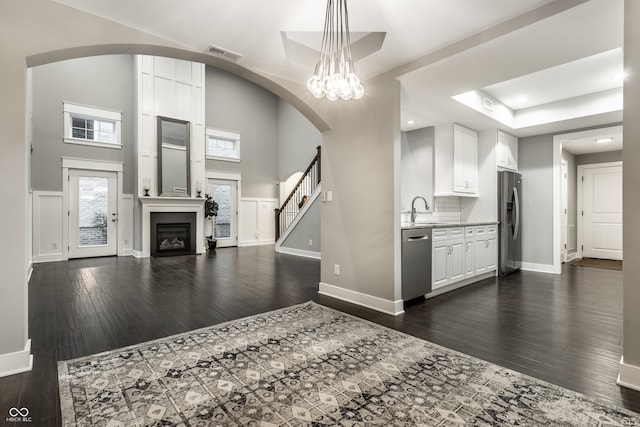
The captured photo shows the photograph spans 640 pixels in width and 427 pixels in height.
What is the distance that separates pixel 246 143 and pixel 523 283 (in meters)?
8.28

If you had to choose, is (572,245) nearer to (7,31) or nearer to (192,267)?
(192,267)

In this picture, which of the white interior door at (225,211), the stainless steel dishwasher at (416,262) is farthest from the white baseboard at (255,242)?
the stainless steel dishwasher at (416,262)

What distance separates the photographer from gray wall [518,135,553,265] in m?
5.82

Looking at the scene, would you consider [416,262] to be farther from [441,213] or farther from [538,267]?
[538,267]

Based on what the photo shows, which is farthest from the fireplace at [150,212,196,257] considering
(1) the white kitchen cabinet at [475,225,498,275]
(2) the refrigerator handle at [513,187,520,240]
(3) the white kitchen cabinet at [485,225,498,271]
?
(2) the refrigerator handle at [513,187,520,240]

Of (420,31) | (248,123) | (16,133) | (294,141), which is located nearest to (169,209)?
(248,123)

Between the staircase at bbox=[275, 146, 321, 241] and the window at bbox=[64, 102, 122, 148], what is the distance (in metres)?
4.50

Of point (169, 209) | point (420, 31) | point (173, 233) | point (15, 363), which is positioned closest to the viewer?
point (15, 363)

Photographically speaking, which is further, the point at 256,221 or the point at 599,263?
the point at 256,221

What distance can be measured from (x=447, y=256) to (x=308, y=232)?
4003 millimetres

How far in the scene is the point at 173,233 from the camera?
8039mm

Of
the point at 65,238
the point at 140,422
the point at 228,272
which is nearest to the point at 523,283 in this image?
the point at 228,272

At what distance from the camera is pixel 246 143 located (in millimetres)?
10078

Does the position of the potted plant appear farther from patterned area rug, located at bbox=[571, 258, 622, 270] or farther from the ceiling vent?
patterned area rug, located at bbox=[571, 258, 622, 270]
